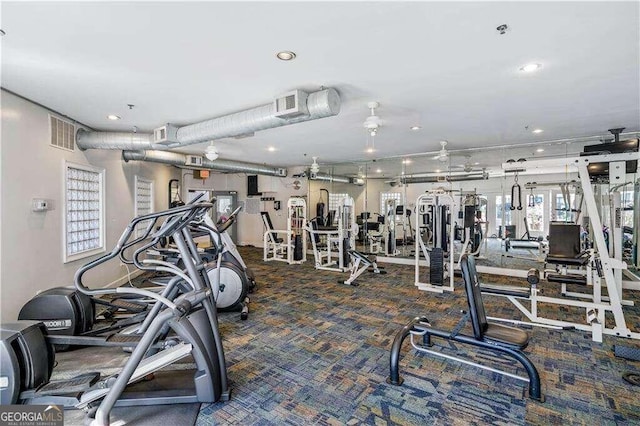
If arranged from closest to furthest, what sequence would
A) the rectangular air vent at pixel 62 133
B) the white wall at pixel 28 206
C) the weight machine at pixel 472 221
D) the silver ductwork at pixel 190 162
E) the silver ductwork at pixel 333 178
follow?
the white wall at pixel 28 206, the rectangular air vent at pixel 62 133, the silver ductwork at pixel 190 162, the weight machine at pixel 472 221, the silver ductwork at pixel 333 178

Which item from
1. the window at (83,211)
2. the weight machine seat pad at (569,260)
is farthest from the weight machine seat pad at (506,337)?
the window at (83,211)

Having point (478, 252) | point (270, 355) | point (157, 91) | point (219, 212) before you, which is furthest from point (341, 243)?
point (219, 212)

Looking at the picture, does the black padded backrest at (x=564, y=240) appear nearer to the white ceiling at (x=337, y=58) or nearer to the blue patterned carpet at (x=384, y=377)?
the blue patterned carpet at (x=384, y=377)

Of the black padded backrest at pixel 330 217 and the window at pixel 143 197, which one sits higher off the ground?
the window at pixel 143 197

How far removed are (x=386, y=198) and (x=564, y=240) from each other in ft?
14.0

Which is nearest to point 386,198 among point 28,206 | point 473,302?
point 473,302

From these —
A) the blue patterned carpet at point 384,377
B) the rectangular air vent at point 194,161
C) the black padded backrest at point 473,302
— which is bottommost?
the blue patterned carpet at point 384,377

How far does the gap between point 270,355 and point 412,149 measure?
5.23 meters

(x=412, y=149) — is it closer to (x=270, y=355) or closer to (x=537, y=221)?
(x=537, y=221)

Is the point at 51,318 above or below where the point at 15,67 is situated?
below

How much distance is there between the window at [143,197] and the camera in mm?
6348

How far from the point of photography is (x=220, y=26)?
204cm

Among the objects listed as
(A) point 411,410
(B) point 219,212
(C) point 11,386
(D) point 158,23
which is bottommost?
(A) point 411,410

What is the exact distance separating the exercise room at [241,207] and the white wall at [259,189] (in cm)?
358
